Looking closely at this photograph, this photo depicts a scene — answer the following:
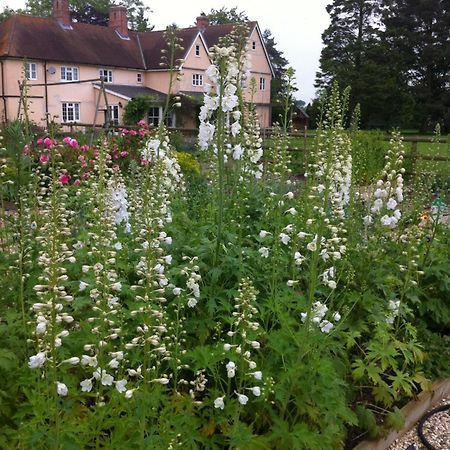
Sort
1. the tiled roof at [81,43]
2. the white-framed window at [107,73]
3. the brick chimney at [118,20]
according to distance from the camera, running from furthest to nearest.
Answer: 1. the brick chimney at [118,20]
2. the white-framed window at [107,73]
3. the tiled roof at [81,43]

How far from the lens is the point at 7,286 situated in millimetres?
3387

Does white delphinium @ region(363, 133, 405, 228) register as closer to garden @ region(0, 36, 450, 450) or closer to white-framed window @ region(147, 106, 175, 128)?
Result: garden @ region(0, 36, 450, 450)

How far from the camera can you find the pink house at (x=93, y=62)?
34688 millimetres

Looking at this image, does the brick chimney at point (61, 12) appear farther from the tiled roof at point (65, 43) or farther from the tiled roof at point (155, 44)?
the tiled roof at point (155, 44)

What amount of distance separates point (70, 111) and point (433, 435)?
3617 cm

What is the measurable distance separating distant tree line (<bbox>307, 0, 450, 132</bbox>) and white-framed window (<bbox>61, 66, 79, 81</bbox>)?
18.2 metres

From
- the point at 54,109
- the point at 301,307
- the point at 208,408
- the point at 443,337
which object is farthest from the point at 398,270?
Result: the point at 54,109

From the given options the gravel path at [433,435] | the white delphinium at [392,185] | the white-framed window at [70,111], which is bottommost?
the gravel path at [433,435]

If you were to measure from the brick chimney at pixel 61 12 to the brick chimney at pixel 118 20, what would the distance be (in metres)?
4.60

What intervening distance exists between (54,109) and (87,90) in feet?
9.58

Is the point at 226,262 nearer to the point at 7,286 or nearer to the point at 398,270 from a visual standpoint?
the point at 7,286

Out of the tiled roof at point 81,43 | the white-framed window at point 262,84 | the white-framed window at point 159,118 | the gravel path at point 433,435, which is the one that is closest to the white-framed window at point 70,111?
the tiled roof at point 81,43

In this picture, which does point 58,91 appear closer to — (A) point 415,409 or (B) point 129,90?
(B) point 129,90

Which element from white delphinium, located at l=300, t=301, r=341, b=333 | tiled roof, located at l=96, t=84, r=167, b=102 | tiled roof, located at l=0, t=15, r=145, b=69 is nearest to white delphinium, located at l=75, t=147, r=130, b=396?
white delphinium, located at l=300, t=301, r=341, b=333
